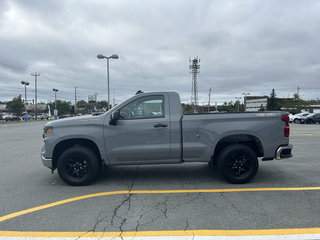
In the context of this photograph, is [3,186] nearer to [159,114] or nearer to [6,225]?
[6,225]

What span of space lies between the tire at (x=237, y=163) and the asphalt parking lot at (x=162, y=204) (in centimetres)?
20

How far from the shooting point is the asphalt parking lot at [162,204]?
3295mm

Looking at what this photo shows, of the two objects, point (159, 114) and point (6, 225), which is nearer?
point (6, 225)

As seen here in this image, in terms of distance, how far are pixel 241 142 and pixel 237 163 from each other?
0.49m

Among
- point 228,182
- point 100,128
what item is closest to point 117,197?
point 100,128

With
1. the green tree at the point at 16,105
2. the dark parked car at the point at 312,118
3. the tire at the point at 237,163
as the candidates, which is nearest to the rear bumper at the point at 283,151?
the tire at the point at 237,163

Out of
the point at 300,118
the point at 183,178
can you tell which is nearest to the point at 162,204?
the point at 183,178

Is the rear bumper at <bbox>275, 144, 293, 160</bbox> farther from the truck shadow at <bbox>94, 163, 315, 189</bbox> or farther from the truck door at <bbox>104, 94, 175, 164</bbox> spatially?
the truck door at <bbox>104, 94, 175, 164</bbox>

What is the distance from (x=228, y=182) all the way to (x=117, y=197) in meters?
2.38

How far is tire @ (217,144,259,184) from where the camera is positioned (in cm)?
505

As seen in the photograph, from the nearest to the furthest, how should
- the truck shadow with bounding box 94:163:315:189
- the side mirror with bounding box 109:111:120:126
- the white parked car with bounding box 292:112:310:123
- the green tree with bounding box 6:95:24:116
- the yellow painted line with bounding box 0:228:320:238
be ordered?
the yellow painted line with bounding box 0:228:320:238
the side mirror with bounding box 109:111:120:126
the truck shadow with bounding box 94:163:315:189
the white parked car with bounding box 292:112:310:123
the green tree with bounding box 6:95:24:116

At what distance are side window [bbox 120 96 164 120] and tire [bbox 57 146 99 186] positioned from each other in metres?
1.10

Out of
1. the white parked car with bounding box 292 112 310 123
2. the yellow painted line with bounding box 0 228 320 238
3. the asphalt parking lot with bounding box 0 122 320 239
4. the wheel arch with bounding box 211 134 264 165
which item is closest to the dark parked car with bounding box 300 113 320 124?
the white parked car with bounding box 292 112 310 123

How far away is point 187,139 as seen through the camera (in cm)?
506
